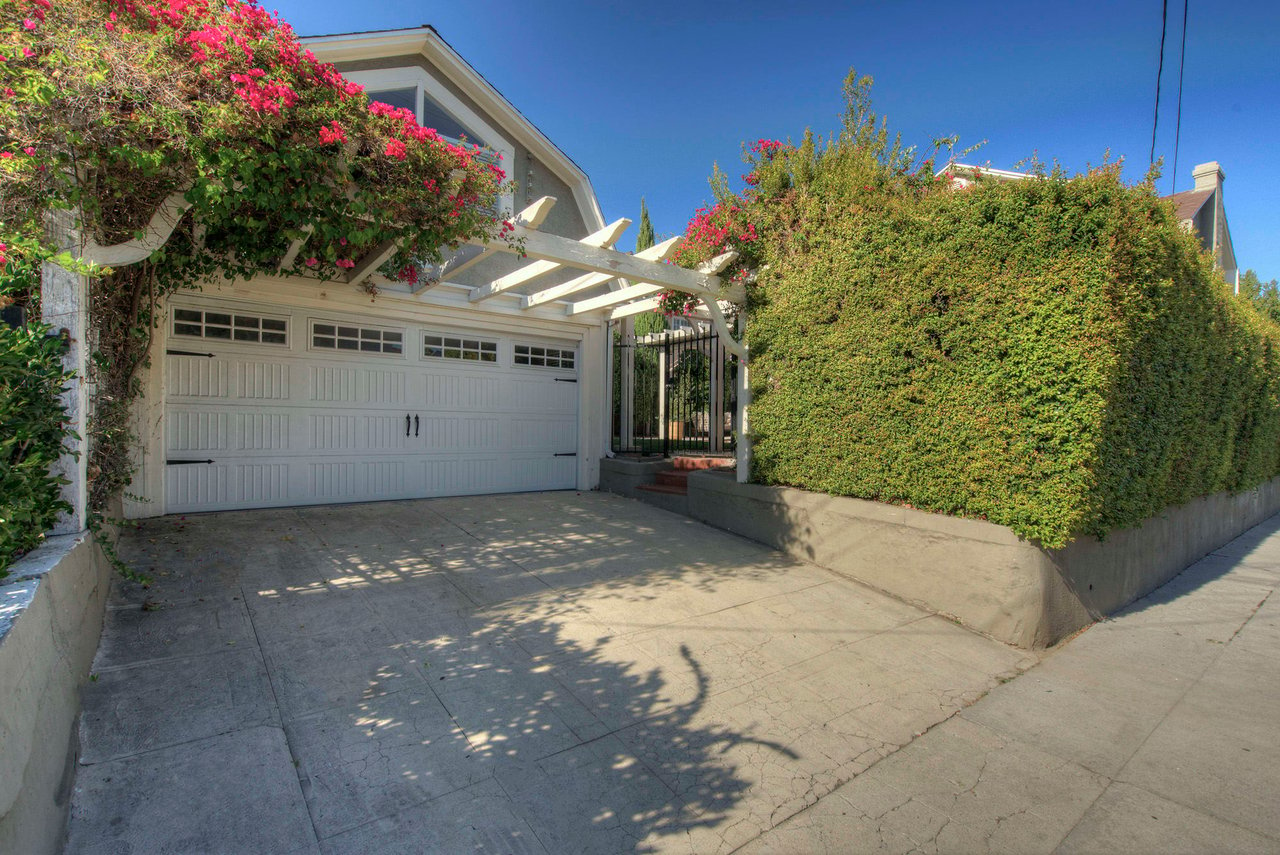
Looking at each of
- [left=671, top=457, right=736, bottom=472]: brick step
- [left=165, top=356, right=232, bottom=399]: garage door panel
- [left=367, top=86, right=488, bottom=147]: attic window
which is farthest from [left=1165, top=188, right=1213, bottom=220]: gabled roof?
[left=165, top=356, right=232, bottom=399]: garage door panel

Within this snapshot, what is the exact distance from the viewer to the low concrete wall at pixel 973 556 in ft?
13.1

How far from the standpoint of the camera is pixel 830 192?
5.36 m

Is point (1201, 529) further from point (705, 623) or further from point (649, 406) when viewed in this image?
point (649, 406)

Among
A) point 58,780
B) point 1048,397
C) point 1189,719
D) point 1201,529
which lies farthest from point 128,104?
point 1201,529

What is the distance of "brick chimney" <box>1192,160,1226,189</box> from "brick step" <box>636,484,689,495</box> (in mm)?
16185

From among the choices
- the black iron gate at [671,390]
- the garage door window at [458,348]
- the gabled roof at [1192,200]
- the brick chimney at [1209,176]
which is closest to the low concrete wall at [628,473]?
the black iron gate at [671,390]

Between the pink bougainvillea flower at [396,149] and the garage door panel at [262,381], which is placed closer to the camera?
the pink bougainvillea flower at [396,149]

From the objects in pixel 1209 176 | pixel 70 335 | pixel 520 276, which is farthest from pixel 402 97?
pixel 1209 176

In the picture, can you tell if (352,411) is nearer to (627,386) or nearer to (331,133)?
(627,386)

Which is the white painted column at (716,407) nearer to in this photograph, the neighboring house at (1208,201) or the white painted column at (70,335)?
the white painted column at (70,335)

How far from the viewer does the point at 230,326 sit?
242 inches

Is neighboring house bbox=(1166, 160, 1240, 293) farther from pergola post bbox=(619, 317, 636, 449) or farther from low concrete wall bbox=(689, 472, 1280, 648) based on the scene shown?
pergola post bbox=(619, 317, 636, 449)

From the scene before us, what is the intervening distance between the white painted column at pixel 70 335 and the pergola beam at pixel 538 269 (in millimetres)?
3142

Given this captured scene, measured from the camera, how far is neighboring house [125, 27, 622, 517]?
595 cm
